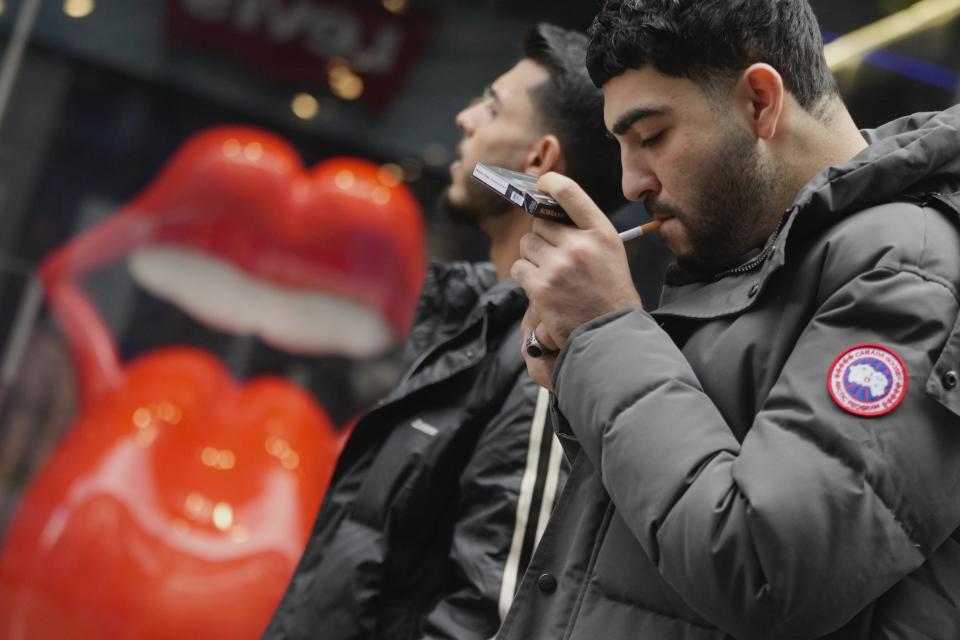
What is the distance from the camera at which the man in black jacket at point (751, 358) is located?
0.98 meters

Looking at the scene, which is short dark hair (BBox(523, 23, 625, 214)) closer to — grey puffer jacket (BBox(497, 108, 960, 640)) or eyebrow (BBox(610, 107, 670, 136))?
eyebrow (BBox(610, 107, 670, 136))

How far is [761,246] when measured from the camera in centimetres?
132

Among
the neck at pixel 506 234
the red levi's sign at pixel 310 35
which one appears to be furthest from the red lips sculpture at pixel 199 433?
the neck at pixel 506 234

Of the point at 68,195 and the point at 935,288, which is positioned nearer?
the point at 935,288

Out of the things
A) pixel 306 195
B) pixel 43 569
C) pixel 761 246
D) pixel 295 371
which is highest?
pixel 761 246

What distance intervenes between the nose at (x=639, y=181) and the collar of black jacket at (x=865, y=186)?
0.20 metres

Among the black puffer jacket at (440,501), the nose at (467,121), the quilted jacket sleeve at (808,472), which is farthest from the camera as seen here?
the nose at (467,121)

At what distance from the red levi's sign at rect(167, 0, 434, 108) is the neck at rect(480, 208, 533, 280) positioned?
168 centimetres

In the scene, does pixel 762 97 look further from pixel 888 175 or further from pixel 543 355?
pixel 543 355

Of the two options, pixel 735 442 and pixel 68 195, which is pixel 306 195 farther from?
pixel 735 442

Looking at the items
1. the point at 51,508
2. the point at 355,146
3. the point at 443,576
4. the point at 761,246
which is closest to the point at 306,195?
the point at 355,146

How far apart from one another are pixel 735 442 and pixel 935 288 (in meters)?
0.23

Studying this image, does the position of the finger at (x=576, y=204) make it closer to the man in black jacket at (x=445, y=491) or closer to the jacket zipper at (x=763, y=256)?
the jacket zipper at (x=763, y=256)

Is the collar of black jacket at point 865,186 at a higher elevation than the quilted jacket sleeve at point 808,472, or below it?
higher
